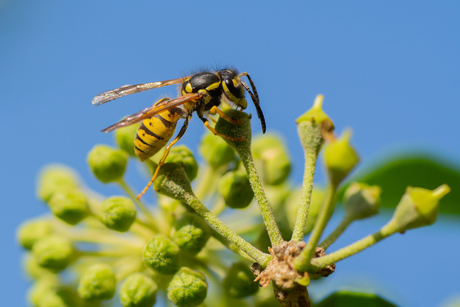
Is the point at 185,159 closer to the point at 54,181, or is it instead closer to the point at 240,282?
the point at 240,282

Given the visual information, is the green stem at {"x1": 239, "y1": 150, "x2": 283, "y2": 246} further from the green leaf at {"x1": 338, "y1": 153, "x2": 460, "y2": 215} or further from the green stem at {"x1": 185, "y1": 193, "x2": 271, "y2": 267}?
the green leaf at {"x1": 338, "y1": 153, "x2": 460, "y2": 215}

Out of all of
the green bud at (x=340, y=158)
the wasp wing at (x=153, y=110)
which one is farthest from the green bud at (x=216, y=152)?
the green bud at (x=340, y=158)

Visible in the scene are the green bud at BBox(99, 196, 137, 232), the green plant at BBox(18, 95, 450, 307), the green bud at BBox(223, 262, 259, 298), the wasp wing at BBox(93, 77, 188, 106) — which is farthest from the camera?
the wasp wing at BBox(93, 77, 188, 106)

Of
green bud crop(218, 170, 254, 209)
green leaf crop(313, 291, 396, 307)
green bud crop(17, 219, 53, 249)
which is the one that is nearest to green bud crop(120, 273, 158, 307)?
green bud crop(218, 170, 254, 209)

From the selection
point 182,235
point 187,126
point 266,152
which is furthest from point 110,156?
point 266,152

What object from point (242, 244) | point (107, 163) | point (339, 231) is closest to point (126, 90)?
point (107, 163)

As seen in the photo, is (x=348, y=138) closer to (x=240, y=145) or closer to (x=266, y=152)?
(x=240, y=145)

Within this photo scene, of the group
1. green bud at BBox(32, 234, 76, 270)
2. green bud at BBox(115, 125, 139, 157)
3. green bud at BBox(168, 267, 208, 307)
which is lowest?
green bud at BBox(168, 267, 208, 307)
